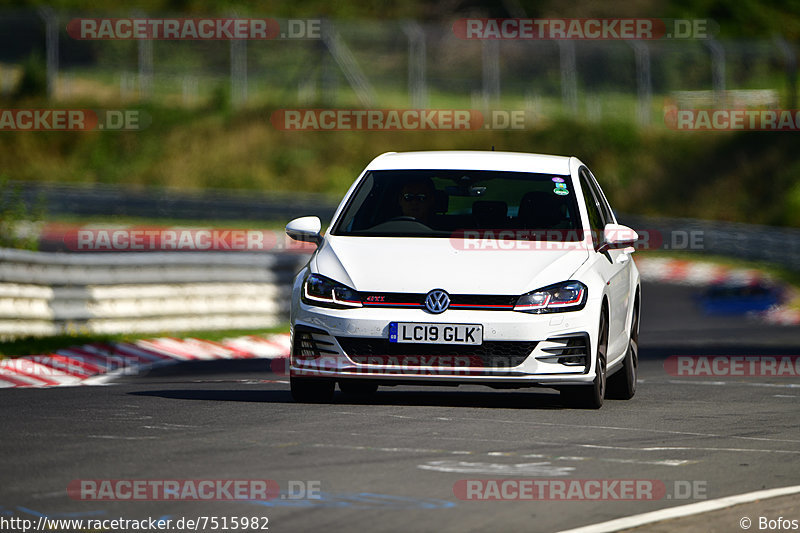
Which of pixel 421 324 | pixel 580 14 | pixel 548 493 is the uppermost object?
pixel 580 14

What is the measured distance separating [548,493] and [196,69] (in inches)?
1803

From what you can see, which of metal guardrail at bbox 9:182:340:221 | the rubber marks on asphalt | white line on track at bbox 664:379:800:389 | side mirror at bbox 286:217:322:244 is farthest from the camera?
metal guardrail at bbox 9:182:340:221

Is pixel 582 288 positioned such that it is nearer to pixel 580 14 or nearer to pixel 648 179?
pixel 648 179

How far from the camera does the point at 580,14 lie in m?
64.4

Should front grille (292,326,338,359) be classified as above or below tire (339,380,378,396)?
above

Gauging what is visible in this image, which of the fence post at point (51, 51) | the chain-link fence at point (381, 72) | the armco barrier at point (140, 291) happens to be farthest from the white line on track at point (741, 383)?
the fence post at point (51, 51)

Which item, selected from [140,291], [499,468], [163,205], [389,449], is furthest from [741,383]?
[163,205]

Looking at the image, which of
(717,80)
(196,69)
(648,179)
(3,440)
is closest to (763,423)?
(3,440)

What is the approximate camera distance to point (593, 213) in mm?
11094

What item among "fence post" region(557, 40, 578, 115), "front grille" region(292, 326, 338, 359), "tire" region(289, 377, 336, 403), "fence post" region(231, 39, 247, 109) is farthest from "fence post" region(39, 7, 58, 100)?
"front grille" region(292, 326, 338, 359)

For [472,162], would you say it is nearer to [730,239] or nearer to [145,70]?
[730,239]

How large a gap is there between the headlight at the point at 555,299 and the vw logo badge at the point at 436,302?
438 mm

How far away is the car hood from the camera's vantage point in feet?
31.4

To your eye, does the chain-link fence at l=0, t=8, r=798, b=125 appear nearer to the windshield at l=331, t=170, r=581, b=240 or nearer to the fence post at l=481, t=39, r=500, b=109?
the fence post at l=481, t=39, r=500, b=109
